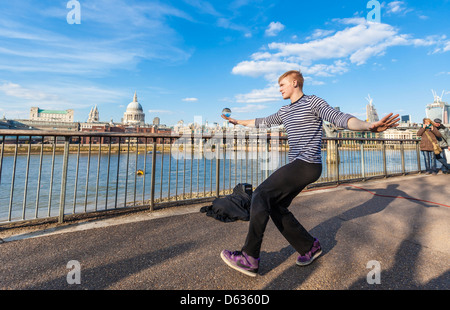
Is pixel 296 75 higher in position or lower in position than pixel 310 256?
higher

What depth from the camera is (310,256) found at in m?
2.15

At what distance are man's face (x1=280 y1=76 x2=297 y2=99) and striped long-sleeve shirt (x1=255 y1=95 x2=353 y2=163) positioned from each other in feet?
0.38

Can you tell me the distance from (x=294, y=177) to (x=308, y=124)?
1.81 ft

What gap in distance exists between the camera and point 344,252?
7.85 ft

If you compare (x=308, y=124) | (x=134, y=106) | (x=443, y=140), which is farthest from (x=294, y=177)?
(x=134, y=106)

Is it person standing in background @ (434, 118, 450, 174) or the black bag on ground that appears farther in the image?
person standing in background @ (434, 118, 450, 174)

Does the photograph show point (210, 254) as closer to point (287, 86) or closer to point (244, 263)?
point (244, 263)

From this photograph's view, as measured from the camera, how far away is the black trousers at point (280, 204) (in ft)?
6.49

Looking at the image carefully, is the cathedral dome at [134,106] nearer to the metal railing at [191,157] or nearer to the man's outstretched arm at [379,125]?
the metal railing at [191,157]

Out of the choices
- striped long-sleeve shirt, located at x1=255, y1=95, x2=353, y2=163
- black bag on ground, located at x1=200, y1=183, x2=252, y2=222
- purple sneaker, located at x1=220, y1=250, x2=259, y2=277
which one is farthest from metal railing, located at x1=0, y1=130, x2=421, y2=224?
striped long-sleeve shirt, located at x1=255, y1=95, x2=353, y2=163

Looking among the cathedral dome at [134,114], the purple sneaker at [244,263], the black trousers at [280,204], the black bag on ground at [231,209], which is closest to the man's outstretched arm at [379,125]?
the black trousers at [280,204]

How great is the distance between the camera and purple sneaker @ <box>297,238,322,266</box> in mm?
2109

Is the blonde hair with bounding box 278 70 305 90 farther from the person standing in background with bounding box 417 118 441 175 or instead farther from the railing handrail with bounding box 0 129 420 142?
the person standing in background with bounding box 417 118 441 175
